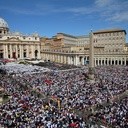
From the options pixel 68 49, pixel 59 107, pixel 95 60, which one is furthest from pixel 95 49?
pixel 59 107

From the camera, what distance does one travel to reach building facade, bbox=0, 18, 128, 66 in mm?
97062

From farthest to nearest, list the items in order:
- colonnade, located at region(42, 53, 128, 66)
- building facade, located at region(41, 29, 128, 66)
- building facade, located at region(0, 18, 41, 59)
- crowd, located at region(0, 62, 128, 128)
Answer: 1. building facade, located at region(0, 18, 41, 59)
2. building facade, located at region(41, 29, 128, 66)
3. colonnade, located at region(42, 53, 128, 66)
4. crowd, located at region(0, 62, 128, 128)

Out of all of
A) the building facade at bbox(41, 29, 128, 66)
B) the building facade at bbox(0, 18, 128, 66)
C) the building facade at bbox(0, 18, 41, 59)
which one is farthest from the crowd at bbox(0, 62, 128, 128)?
the building facade at bbox(0, 18, 41, 59)

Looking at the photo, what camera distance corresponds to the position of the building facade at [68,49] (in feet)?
318

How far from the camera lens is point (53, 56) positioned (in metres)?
112

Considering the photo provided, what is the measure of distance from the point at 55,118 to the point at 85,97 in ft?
26.9

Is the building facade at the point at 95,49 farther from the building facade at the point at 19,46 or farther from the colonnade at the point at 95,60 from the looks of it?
the building facade at the point at 19,46

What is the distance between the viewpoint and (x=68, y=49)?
11444 centimetres

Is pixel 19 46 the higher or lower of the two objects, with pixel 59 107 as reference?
higher

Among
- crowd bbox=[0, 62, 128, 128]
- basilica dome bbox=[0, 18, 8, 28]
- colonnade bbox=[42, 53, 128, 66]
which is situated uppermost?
basilica dome bbox=[0, 18, 8, 28]

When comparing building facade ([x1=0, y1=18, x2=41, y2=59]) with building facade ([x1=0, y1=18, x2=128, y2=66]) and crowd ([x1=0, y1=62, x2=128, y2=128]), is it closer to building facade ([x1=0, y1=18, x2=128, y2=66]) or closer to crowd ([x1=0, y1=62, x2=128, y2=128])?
building facade ([x1=0, y1=18, x2=128, y2=66])

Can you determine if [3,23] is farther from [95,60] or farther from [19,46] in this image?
[95,60]

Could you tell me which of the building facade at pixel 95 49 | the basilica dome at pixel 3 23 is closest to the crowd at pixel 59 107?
the building facade at pixel 95 49

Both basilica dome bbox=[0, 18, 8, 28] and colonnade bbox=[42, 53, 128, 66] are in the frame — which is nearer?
colonnade bbox=[42, 53, 128, 66]
